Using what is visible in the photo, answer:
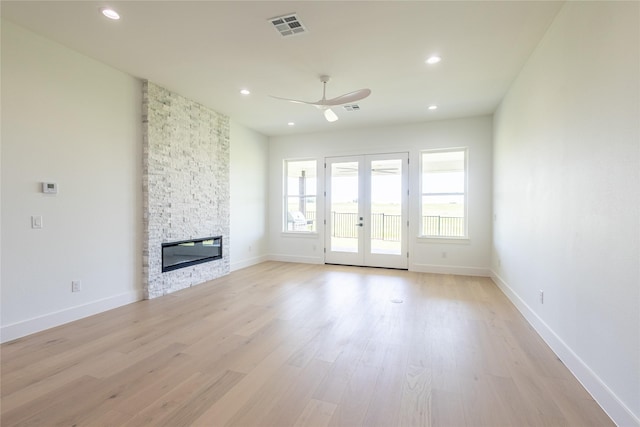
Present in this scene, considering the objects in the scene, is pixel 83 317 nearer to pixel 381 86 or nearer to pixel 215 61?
pixel 215 61

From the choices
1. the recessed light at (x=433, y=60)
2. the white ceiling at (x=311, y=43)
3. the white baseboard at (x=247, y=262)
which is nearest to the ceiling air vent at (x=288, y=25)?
the white ceiling at (x=311, y=43)

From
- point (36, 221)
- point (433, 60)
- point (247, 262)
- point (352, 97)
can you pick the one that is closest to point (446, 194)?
point (433, 60)

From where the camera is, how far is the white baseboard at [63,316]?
2848 mm

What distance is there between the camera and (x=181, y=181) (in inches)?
183

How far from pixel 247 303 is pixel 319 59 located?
10.2 feet

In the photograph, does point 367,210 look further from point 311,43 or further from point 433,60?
point 311,43

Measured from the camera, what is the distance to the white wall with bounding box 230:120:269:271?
6.05 m

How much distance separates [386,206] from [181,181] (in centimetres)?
387

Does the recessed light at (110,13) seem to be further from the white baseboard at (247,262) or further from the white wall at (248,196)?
the white baseboard at (247,262)

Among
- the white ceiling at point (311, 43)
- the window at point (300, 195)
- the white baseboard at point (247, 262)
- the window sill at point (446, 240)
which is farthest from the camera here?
the window at point (300, 195)

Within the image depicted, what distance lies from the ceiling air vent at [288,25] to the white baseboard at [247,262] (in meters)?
4.36

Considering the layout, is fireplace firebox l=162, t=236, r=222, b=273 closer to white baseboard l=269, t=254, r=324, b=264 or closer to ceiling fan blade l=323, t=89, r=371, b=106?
white baseboard l=269, t=254, r=324, b=264

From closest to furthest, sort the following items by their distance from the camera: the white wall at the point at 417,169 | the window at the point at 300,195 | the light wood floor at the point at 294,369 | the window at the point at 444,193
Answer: the light wood floor at the point at 294,369
the white wall at the point at 417,169
the window at the point at 444,193
the window at the point at 300,195

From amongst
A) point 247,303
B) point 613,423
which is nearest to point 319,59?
point 247,303
